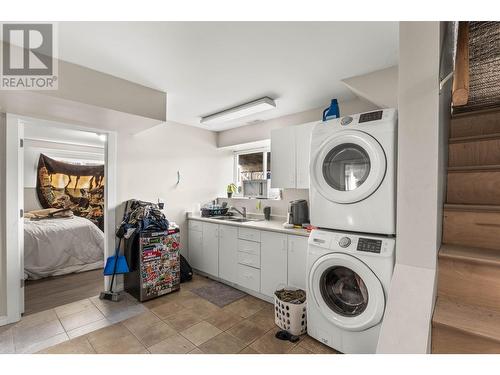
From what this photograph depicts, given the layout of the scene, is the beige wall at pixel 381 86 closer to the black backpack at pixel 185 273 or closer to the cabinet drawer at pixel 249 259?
the cabinet drawer at pixel 249 259

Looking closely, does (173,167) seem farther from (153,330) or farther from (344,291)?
(344,291)

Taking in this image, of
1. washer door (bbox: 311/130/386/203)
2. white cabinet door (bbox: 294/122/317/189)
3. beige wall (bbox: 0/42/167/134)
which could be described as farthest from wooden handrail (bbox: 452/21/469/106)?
beige wall (bbox: 0/42/167/134)

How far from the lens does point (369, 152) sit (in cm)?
178

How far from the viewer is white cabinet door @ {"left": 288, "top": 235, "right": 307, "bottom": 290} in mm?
2393

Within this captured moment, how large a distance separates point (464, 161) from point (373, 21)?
1000 millimetres

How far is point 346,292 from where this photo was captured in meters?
1.94

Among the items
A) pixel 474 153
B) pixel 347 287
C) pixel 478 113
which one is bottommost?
pixel 347 287

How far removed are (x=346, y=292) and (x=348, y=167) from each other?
99 cm

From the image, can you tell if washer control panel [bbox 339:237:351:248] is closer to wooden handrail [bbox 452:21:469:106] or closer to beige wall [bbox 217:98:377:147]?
wooden handrail [bbox 452:21:469:106]

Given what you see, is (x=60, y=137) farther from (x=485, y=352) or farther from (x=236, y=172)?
(x=485, y=352)

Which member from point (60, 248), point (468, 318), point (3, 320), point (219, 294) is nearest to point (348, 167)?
point (468, 318)

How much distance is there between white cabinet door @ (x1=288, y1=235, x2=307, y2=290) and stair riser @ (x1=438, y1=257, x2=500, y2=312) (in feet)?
4.31

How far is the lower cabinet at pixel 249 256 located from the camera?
8.11 ft

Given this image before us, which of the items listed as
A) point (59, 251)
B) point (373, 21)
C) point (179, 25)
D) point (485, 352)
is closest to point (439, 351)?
point (485, 352)
